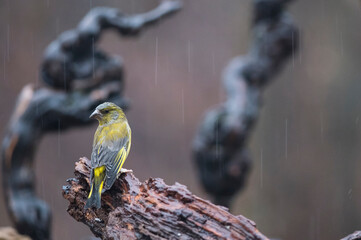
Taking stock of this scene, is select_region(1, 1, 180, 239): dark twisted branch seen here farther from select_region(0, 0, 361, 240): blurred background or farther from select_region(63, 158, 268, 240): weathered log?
select_region(63, 158, 268, 240): weathered log

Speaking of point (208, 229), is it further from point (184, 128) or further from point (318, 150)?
point (318, 150)

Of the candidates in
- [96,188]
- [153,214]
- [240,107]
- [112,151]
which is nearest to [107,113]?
[112,151]

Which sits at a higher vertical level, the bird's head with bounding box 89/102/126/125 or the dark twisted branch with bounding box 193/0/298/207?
the dark twisted branch with bounding box 193/0/298/207

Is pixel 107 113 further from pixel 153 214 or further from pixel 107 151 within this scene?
Answer: pixel 153 214

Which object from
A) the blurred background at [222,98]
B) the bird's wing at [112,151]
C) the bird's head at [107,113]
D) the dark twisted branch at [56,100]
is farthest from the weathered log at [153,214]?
the blurred background at [222,98]

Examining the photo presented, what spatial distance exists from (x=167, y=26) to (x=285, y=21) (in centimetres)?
162

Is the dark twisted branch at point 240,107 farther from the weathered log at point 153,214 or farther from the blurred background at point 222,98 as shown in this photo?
the weathered log at point 153,214

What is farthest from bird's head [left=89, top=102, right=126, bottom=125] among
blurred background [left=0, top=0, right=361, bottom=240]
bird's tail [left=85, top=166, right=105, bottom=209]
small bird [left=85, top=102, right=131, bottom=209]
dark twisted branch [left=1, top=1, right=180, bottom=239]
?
blurred background [left=0, top=0, right=361, bottom=240]

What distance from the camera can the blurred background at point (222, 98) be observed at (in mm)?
5395

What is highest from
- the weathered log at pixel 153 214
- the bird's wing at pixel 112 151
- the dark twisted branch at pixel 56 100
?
the dark twisted branch at pixel 56 100

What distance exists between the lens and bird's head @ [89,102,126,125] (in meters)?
2.61

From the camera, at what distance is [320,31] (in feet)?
18.9

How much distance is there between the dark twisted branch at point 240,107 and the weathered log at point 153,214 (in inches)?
116

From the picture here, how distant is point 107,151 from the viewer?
7.75 ft
